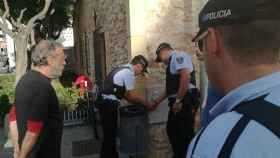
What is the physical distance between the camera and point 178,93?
4789 mm

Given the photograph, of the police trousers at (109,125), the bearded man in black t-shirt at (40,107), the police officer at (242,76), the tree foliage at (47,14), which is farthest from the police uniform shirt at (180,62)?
the tree foliage at (47,14)

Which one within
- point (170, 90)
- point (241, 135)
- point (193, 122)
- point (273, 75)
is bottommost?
point (193, 122)

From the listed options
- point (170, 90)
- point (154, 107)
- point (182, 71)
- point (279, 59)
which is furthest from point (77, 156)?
point (279, 59)

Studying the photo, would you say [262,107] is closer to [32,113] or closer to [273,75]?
[273,75]

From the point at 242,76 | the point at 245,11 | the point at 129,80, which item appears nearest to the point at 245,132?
the point at 242,76

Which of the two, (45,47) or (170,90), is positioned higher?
(45,47)

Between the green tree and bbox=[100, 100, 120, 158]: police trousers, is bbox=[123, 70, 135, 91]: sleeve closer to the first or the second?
bbox=[100, 100, 120, 158]: police trousers

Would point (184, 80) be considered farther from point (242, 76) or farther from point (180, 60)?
point (242, 76)

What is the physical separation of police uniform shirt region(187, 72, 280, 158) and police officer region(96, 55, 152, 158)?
401 cm

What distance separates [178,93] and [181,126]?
49 centimetres

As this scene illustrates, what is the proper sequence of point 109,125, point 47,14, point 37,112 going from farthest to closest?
point 47,14 < point 109,125 < point 37,112

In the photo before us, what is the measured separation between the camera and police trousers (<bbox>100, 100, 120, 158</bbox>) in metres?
5.39

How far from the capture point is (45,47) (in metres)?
3.22

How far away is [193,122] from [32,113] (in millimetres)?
2544
